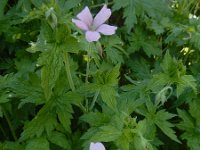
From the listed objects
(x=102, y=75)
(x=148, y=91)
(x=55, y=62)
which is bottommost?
(x=148, y=91)

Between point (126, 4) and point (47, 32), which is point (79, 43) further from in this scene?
point (126, 4)

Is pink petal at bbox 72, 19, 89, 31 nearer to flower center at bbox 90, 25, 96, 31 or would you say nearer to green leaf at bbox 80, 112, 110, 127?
flower center at bbox 90, 25, 96, 31

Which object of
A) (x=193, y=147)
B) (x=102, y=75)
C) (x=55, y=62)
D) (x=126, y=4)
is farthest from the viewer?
(x=126, y=4)

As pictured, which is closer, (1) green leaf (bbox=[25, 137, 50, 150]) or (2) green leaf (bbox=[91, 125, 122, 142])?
(2) green leaf (bbox=[91, 125, 122, 142])

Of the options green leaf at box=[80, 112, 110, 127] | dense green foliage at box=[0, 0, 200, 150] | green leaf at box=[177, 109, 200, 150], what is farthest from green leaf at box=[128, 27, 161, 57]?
green leaf at box=[80, 112, 110, 127]

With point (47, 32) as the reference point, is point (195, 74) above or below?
below

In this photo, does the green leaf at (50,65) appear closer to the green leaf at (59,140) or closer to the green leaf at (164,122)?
the green leaf at (59,140)

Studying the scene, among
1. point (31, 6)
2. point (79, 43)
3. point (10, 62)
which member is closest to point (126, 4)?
point (31, 6)
